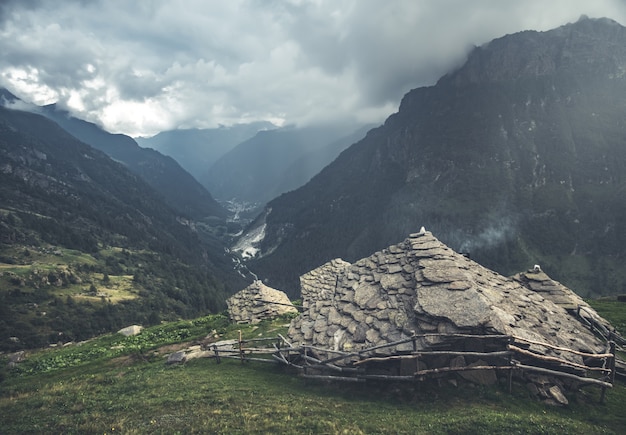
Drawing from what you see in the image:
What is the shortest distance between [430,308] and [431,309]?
0.10 m

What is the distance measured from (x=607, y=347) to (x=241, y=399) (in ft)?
79.7

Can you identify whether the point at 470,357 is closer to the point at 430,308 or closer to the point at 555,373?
the point at 430,308

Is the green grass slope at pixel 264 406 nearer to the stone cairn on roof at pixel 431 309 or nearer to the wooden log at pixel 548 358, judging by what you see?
the wooden log at pixel 548 358

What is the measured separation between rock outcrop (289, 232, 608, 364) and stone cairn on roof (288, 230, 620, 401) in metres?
0.06

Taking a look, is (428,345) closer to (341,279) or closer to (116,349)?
(341,279)

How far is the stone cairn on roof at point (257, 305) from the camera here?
4400cm

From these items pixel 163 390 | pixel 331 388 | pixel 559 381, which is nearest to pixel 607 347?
pixel 559 381

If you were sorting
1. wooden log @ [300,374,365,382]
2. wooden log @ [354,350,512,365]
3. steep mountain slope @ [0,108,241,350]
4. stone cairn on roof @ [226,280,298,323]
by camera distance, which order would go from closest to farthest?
wooden log @ [354,350,512,365]
wooden log @ [300,374,365,382]
stone cairn on roof @ [226,280,298,323]
steep mountain slope @ [0,108,241,350]

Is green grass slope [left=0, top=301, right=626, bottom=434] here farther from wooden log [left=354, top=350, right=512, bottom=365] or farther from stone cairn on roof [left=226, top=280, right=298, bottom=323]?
stone cairn on roof [left=226, top=280, right=298, bottom=323]

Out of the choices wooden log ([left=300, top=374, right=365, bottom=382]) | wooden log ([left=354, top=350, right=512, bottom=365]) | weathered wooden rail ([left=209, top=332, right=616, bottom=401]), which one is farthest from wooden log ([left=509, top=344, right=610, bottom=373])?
wooden log ([left=300, top=374, right=365, bottom=382])

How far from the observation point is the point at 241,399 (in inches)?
827

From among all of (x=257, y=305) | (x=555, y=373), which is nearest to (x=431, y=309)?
(x=555, y=373)

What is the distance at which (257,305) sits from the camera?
45.8m

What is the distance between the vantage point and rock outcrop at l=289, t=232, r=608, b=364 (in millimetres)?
21875
